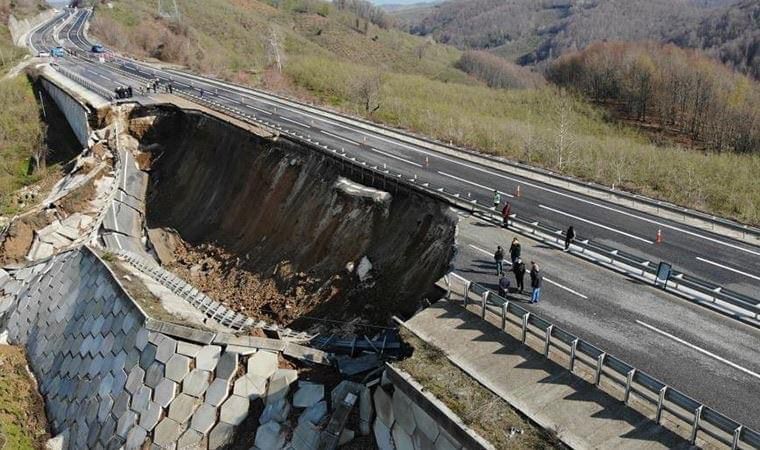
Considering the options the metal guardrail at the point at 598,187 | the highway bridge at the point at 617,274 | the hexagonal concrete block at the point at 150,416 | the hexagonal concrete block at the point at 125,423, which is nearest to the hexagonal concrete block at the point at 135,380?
the hexagonal concrete block at the point at 125,423

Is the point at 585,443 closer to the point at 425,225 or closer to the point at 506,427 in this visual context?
the point at 506,427

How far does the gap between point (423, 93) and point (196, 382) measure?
69.6m

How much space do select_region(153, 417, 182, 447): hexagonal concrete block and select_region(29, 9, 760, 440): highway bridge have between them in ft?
34.8

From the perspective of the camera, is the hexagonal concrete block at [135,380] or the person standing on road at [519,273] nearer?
the person standing on road at [519,273]

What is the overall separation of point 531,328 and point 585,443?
165 inches

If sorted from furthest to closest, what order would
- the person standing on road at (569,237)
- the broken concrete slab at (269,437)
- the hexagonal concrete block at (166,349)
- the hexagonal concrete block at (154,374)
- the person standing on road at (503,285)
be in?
the person standing on road at (569,237) → the hexagonal concrete block at (166,349) → the hexagonal concrete block at (154,374) → the person standing on road at (503,285) → the broken concrete slab at (269,437)

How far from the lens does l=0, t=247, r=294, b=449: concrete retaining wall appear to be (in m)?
16.2

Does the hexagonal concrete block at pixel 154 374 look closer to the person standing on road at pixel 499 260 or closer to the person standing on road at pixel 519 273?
the person standing on road at pixel 499 260

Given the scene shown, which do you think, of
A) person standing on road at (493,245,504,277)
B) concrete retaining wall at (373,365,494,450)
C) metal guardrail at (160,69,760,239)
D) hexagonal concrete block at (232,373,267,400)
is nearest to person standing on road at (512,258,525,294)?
person standing on road at (493,245,504,277)

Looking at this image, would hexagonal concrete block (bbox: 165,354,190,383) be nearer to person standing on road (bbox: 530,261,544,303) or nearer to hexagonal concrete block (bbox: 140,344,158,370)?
hexagonal concrete block (bbox: 140,344,158,370)

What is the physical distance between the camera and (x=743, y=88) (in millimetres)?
66562

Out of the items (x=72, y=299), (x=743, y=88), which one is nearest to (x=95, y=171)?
(x=72, y=299)

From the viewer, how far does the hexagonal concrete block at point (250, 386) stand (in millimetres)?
16094

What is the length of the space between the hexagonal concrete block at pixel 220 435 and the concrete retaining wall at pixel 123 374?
29mm
